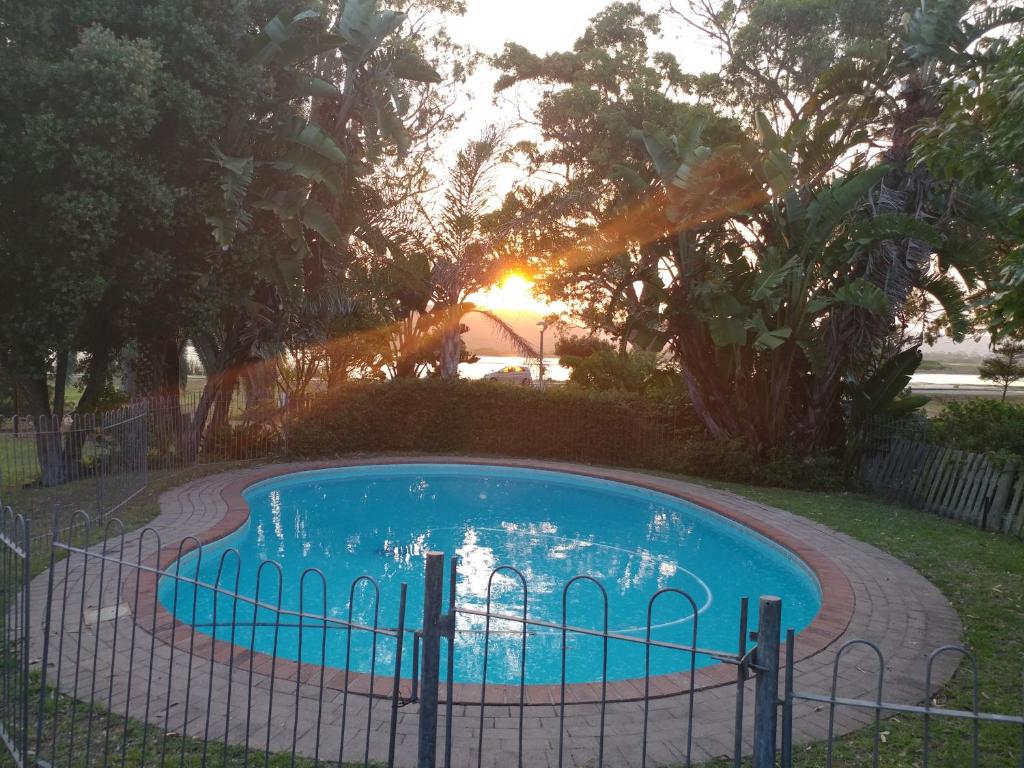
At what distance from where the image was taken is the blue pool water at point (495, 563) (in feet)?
22.0

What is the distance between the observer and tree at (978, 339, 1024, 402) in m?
25.0

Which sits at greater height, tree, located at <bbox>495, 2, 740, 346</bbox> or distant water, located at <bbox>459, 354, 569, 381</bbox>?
tree, located at <bbox>495, 2, 740, 346</bbox>

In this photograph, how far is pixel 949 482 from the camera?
11234 mm

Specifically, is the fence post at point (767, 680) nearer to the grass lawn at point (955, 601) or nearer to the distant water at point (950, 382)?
the grass lawn at point (955, 601)

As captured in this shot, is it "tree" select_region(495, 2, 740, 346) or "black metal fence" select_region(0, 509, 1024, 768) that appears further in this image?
"tree" select_region(495, 2, 740, 346)

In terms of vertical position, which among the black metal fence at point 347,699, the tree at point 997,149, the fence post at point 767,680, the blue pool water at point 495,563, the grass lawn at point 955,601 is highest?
the tree at point 997,149

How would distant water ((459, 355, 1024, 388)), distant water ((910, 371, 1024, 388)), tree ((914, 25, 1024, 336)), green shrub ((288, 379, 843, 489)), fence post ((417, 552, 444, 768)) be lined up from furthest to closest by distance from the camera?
distant water ((910, 371, 1024, 388)), distant water ((459, 355, 1024, 388)), green shrub ((288, 379, 843, 489)), tree ((914, 25, 1024, 336)), fence post ((417, 552, 444, 768))

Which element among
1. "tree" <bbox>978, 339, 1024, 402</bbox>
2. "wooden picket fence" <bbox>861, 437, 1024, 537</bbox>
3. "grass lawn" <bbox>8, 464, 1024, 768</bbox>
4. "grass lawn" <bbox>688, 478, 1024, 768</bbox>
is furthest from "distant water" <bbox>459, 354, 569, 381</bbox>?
"tree" <bbox>978, 339, 1024, 402</bbox>

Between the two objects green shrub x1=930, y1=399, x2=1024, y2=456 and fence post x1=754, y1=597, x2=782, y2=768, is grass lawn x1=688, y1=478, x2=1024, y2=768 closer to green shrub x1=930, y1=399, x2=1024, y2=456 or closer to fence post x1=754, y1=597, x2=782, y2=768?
green shrub x1=930, y1=399, x2=1024, y2=456

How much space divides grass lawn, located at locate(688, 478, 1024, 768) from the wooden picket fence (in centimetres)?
28

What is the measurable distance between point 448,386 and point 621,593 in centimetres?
884

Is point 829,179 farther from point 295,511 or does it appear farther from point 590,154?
point 295,511

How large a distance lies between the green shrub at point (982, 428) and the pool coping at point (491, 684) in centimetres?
411

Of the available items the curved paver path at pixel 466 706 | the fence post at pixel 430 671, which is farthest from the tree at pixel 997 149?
the fence post at pixel 430 671
